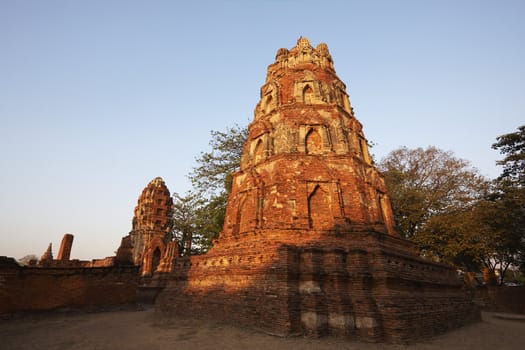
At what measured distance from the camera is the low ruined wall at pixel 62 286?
33.3 feet

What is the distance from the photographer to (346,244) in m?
9.63

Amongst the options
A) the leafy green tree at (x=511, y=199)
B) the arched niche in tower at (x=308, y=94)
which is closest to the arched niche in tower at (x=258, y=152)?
the arched niche in tower at (x=308, y=94)

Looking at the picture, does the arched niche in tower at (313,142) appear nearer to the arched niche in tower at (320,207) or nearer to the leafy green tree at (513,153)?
the arched niche in tower at (320,207)

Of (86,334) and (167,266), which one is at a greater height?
(167,266)

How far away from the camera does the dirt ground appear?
21.7 feet

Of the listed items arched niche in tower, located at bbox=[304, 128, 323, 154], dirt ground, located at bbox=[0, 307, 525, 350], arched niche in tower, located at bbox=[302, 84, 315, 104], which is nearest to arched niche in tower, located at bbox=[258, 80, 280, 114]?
arched niche in tower, located at bbox=[302, 84, 315, 104]

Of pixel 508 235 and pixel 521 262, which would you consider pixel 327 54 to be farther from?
pixel 521 262

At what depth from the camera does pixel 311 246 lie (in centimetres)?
924

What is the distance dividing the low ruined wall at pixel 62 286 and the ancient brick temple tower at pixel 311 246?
232 cm

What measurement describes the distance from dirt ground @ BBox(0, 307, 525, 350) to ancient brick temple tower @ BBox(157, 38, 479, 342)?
0.49m

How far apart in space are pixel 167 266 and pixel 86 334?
11.8m

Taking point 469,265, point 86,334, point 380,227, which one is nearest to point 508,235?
point 469,265

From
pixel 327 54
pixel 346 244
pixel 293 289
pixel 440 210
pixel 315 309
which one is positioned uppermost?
pixel 327 54

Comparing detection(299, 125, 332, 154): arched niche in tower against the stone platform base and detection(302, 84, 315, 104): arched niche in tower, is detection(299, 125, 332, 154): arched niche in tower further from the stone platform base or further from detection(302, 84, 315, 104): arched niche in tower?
the stone platform base
